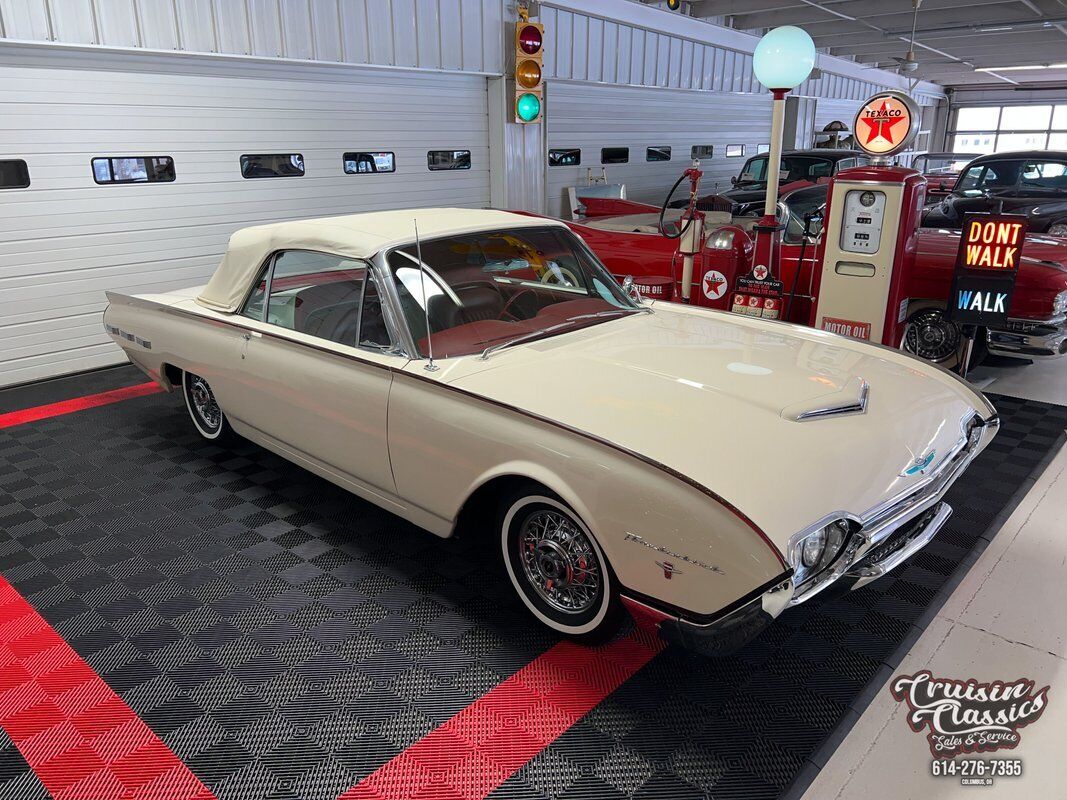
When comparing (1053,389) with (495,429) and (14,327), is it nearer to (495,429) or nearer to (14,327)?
(495,429)

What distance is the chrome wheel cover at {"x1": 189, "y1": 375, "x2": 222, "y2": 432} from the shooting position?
4.33 meters

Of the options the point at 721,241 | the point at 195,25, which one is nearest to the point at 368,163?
the point at 195,25

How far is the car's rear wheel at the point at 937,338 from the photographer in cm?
548

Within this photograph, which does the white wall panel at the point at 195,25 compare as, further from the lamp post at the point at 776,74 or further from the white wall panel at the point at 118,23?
the lamp post at the point at 776,74

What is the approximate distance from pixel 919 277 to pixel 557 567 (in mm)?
4175

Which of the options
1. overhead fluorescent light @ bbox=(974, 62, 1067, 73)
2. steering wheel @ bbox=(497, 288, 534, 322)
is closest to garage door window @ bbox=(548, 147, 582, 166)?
steering wheel @ bbox=(497, 288, 534, 322)

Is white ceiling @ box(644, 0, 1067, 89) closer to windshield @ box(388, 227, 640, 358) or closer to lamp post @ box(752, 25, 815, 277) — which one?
lamp post @ box(752, 25, 815, 277)

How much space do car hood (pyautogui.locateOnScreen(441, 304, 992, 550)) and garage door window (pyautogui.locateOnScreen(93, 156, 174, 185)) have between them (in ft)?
16.3

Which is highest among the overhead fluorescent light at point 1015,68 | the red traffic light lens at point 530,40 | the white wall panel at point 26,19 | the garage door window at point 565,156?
the overhead fluorescent light at point 1015,68

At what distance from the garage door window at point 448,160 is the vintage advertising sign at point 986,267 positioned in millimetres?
5920

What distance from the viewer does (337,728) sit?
234 centimetres

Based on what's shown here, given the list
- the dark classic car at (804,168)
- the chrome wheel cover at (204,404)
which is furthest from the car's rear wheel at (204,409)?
the dark classic car at (804,168)

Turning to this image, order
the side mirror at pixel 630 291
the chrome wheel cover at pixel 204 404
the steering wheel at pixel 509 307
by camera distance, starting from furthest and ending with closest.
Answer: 1. the chrome wheel cover at pixel 204 404
2. the side mirror at pixel 630 291
3. the steering wheel at pixel 509 307

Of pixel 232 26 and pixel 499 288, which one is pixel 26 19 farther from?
pixel 499 288
